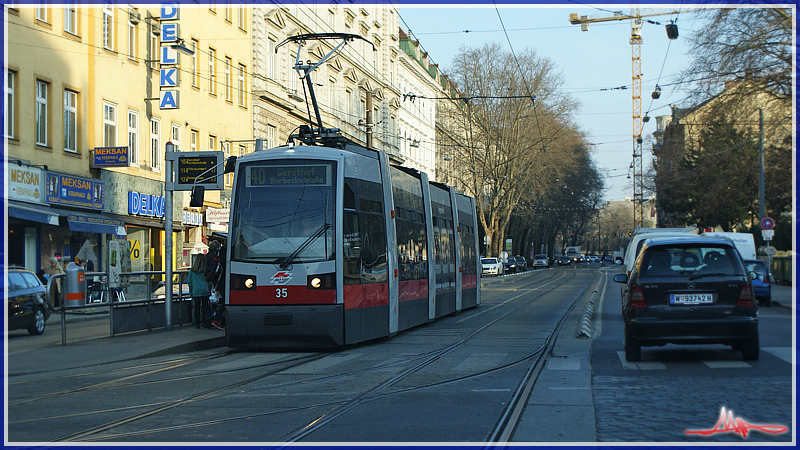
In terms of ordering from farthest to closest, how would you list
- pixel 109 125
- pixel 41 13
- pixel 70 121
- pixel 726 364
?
pixel 109 125 < pixel 70 121 < pixel 41 13 < pixel 726 364

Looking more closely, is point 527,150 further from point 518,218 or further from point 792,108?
point 792,108

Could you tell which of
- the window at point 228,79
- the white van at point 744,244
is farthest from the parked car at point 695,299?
the window at point 228,79

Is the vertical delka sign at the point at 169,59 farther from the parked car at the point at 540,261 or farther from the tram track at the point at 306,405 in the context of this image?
the parked car at the point at 540,261

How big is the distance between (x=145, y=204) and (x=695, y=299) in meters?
22.6

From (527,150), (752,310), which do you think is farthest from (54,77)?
(527,150)

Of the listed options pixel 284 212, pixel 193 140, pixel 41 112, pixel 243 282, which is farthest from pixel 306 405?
pixel 193 140

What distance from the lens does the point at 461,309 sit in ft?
74.3

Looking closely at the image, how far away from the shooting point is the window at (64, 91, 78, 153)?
83.3ft

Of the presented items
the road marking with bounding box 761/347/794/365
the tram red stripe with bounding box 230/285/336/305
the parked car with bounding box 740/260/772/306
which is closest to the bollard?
the tram red stripe with bounding box 230/285/336/305

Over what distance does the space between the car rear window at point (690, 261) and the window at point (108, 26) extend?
21234 millimetres

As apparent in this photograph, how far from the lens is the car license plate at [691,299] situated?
10740 millimetres

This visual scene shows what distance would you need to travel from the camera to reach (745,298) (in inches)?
421

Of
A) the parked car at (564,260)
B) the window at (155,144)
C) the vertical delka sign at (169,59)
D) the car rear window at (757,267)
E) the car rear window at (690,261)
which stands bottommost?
the parked car at (564,260)

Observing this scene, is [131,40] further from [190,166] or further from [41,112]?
[190,166]
